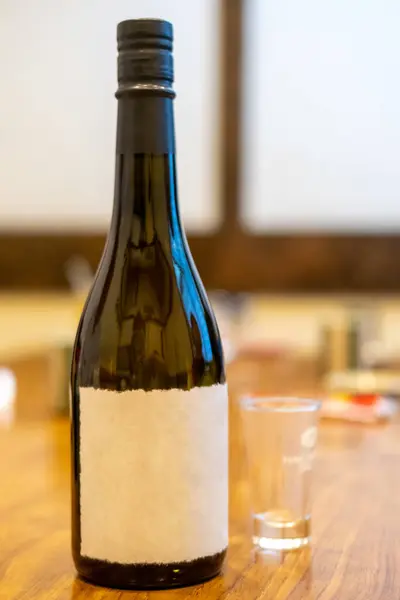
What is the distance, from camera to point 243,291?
3686 millimetres

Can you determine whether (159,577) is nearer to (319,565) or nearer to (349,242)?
(319,565)

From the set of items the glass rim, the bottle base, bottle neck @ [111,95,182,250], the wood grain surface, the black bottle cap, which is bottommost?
the wood grain surface

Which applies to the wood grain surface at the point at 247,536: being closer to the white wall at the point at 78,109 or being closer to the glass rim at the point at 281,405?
the glass rim at the point at 281,405

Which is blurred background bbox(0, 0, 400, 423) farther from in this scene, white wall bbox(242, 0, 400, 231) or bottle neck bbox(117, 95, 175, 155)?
bottle neck bbox(117, 95, 175, 155)

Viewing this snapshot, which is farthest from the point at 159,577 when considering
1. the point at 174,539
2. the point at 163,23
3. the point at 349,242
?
the point at 349,242

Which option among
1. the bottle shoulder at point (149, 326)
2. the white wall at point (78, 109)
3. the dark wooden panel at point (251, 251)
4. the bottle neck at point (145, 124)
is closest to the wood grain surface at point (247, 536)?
the bottle shoulder at point (149, 326)

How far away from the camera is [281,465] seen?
2.43 feet

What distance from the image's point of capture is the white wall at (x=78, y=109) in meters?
3.63

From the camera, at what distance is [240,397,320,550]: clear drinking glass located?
0.73 m

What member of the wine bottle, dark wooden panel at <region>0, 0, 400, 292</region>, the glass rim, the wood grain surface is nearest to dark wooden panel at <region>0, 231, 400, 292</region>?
dark wooden panel at <region>0, 0, 400, 292</region>

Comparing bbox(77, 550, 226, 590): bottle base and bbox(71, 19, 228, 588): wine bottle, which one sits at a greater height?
bbox(71, 19, 228, 588): wine bottle

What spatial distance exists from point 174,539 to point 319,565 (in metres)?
0.12

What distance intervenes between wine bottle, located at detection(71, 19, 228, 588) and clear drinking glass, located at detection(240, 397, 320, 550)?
0.09 metres

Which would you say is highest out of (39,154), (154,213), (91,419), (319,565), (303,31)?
(303,31)
